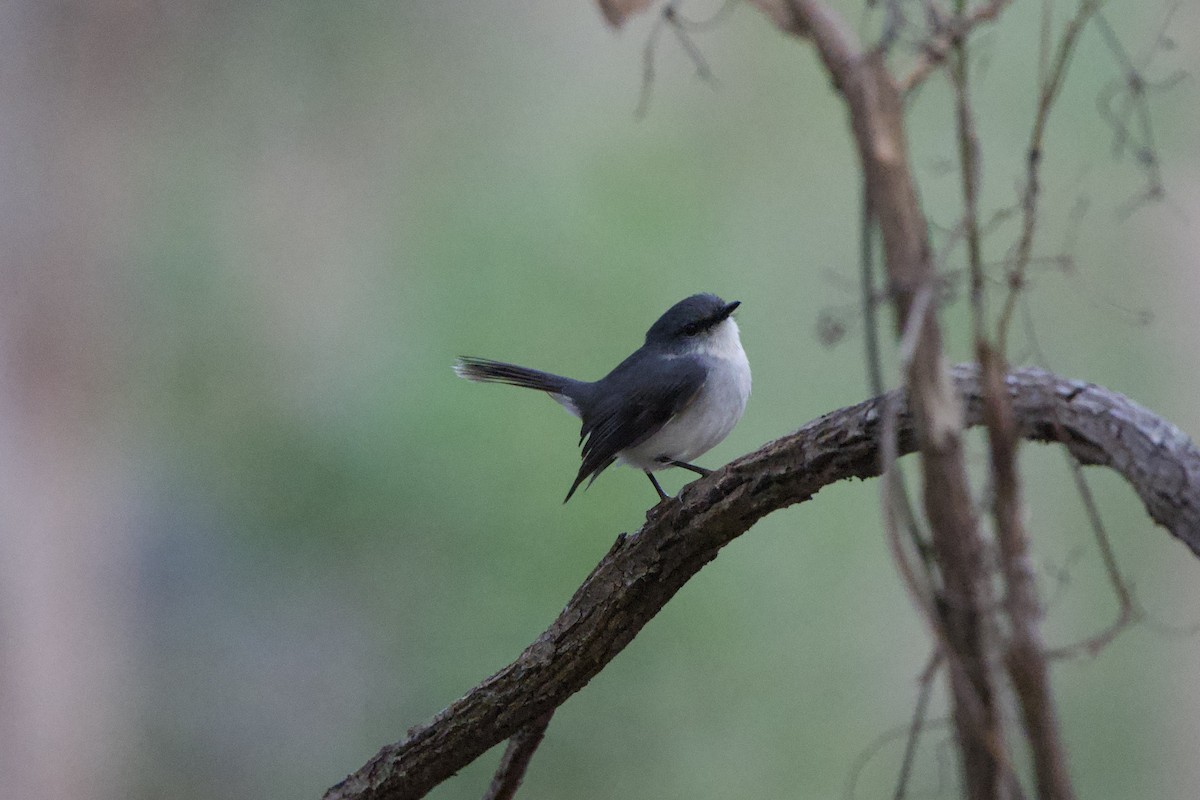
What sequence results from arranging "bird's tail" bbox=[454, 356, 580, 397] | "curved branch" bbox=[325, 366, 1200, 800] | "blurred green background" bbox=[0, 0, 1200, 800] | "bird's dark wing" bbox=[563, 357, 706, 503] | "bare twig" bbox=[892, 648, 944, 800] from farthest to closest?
1. "blurred green background" bbox=[0, 0, 1200, 800]
2. "bird's tail" bbox=[454, 356, 580, 397]
3. "bird's dark wing" bbox=[563, 357, 706, 503]
4. "curved branch" bbox=[325, 366, 1200, 800]
5. "bare twig" bbox=[892, 648, 944, 800]

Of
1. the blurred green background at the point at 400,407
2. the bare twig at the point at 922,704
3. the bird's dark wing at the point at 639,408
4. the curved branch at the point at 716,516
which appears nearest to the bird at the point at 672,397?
the bird's dark wing at the point at 639,408

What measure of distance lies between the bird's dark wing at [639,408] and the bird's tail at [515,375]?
230mm

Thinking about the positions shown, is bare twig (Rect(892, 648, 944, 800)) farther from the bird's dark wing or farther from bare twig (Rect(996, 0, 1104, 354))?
the bird's dark wing

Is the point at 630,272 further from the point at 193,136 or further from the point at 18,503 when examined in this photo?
the point at 18,503

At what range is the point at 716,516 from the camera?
1.48 meters

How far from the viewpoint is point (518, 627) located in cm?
324

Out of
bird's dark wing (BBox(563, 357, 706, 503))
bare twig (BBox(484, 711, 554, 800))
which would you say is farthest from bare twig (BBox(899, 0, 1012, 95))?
bird's dark wing (BBox(563, 357, 706, 503))

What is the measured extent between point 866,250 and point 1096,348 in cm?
262

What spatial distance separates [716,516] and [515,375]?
40.5 inches

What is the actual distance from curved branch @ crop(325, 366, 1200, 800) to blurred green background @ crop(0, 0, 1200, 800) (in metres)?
1.51

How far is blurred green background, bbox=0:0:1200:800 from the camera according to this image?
126 inches

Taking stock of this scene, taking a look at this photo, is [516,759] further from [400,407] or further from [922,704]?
[400,407]

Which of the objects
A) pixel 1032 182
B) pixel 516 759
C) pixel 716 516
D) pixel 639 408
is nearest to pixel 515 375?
pixel 639 408

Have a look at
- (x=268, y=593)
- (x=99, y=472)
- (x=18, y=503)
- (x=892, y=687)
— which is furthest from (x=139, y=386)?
(x=892, y=687)
